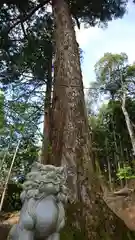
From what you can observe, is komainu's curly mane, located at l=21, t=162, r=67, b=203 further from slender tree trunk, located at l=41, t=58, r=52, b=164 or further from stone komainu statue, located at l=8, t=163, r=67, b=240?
slender tree trunk, located at l=41, t=58, r=52, b=164

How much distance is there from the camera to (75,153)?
11.2 ft

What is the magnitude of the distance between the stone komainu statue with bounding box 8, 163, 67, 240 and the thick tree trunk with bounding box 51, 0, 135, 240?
88 cm

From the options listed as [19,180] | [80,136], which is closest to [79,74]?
[80,136]

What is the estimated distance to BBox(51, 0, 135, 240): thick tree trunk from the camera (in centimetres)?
297

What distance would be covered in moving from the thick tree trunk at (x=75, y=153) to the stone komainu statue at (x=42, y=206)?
88 centimetres

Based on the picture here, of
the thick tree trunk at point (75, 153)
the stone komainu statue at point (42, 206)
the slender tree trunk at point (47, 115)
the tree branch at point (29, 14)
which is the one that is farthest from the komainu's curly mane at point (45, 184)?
the tree branch at point (29, 14)

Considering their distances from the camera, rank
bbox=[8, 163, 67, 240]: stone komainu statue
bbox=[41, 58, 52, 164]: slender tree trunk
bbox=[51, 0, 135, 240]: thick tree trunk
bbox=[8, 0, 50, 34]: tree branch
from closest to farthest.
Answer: bbox=[8, 163, 67, 240]: stone komainu statue < bbox=[51, 0, 135, 240]: thick tree trunk < bbox=[41, 58, 52, 164]: slender tree trunk < bbox=[8, 0, 50, 34]: tree branch

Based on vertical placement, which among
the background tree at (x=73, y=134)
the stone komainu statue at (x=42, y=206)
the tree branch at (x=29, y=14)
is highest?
the tree branch at (x=29, y=14)

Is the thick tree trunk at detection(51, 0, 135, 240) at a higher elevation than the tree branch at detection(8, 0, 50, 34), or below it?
below

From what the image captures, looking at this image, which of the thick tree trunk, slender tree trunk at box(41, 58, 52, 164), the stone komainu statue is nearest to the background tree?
the thick tree trunk

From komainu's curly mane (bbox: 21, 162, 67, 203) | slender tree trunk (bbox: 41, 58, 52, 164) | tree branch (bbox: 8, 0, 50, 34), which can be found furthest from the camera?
tree branch (bbox: 8, 0, 50, 34)

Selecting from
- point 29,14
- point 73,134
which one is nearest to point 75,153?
point 73,134

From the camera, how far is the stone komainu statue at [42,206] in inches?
75.7

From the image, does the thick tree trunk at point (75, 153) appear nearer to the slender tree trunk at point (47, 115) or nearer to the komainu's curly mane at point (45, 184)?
the slender tree trunk at point (47, 115)
